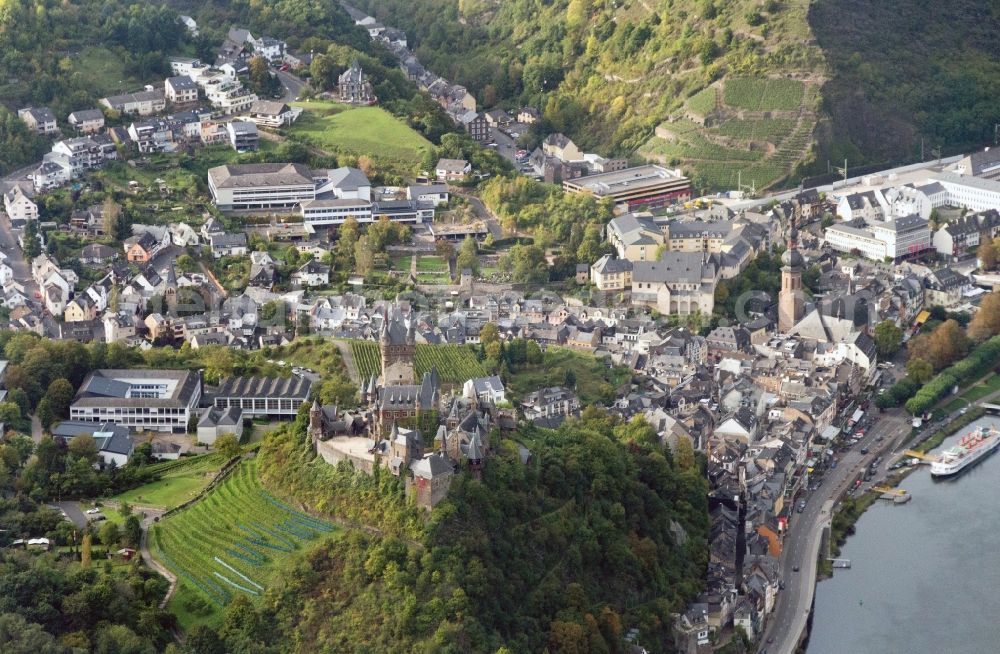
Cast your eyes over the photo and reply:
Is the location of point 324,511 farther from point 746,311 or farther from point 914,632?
point 746,311

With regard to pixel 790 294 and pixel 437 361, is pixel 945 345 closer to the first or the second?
pixel 790 294

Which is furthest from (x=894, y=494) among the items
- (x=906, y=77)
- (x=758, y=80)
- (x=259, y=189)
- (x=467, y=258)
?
(x=906, y=77)

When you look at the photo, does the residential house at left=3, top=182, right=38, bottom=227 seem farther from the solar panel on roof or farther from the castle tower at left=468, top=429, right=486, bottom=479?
the castle tower at left=468, top=429, right=486, bottom=479

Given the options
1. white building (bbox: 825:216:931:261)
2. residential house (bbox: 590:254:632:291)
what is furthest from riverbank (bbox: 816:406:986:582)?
residential house (bbox: 590:254:632:291)

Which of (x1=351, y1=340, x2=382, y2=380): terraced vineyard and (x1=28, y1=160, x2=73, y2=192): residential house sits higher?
(x1=28, y1=160, x2=73, y2=192): residential house

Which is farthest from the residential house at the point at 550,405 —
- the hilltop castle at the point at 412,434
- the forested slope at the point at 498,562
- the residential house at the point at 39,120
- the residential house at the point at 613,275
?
the residential house at the point at 39,120

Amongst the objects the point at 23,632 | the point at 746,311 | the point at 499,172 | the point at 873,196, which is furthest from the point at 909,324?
the point at 23,632

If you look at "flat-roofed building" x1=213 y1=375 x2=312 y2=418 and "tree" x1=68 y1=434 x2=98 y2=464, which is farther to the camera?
"flat-roofed building" x1=213 y1=375 x2=312 y2=418
